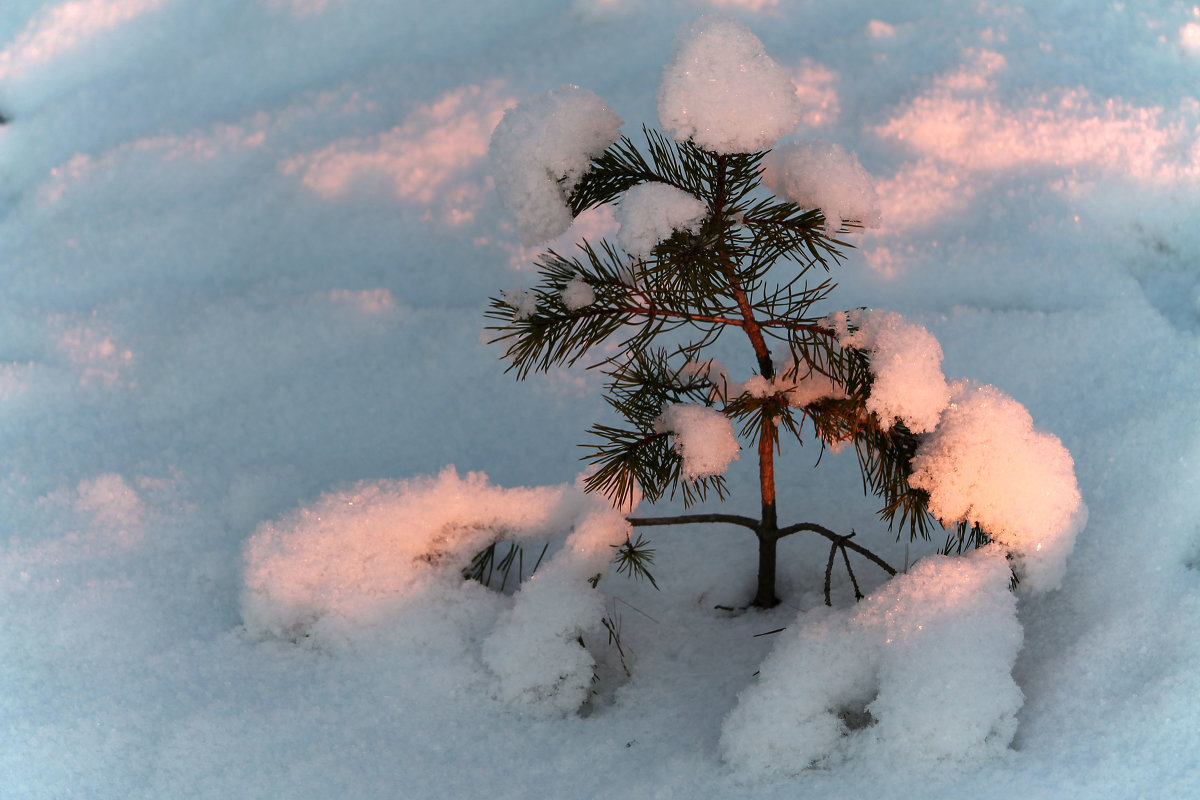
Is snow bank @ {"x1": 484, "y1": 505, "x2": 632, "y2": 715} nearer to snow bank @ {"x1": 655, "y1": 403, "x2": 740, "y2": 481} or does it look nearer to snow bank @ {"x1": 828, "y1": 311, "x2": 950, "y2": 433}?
snow bank @ {"x1": 655, "y1": 403, "x2": 740, "y2": 481}

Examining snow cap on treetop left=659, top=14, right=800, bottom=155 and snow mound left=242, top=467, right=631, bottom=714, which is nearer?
snow cap on treetop left=659, top=14, right=800, bottom=155

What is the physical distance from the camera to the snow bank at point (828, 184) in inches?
52.3

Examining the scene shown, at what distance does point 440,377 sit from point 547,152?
1.02m

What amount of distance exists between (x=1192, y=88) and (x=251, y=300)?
2423 millimetres

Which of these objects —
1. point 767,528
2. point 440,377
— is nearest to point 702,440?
point 767,528

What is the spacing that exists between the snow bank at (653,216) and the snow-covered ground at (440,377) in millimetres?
618

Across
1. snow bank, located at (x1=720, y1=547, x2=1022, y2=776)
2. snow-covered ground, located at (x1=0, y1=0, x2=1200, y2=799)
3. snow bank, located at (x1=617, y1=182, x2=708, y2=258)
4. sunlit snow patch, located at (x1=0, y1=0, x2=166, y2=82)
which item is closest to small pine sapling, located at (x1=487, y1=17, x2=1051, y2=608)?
snow bank, located at (x1=617, y1=182, x2=708, y2=258)

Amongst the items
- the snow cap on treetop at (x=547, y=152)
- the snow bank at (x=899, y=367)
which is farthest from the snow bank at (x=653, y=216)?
the snow bank at (x=899, y=367)

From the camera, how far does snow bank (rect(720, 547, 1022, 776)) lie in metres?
1.37

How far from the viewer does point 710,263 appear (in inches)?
51.1

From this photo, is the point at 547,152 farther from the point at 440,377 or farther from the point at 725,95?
the point at 440,377

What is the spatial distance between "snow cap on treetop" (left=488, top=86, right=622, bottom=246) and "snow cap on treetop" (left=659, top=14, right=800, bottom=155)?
153 millimetres

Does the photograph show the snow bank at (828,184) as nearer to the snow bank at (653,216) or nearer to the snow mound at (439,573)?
the snow bank at (653,216)

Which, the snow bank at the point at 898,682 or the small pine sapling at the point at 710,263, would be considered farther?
the snow bank at the point at 898,682
